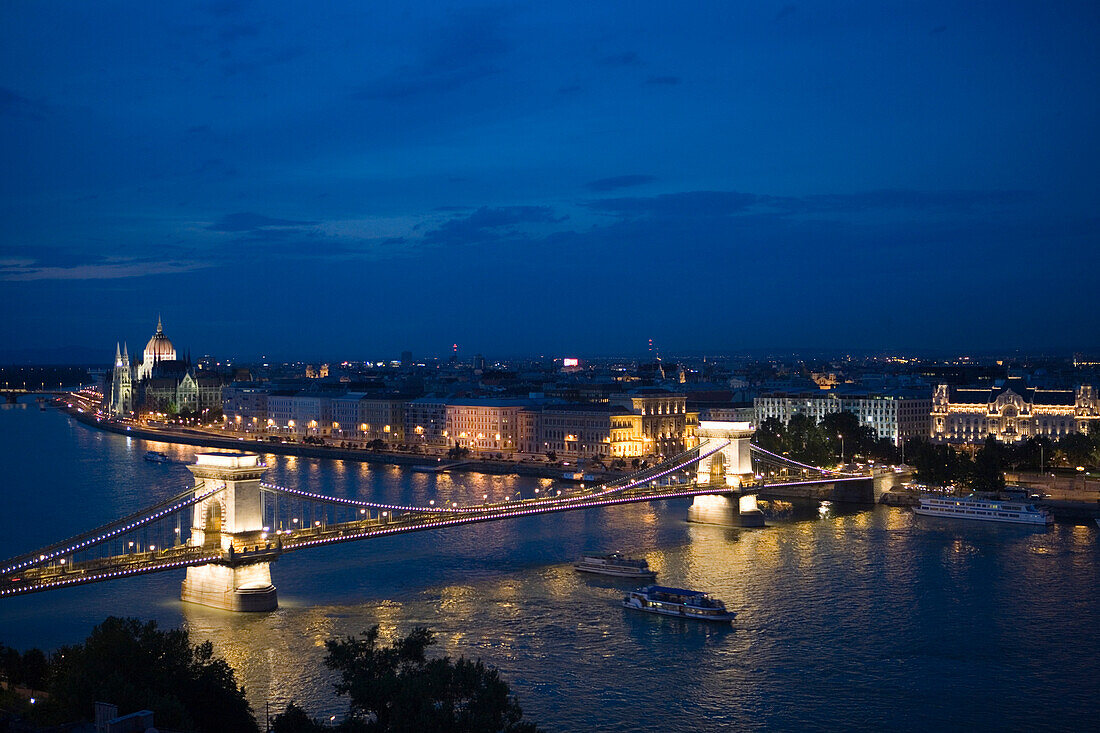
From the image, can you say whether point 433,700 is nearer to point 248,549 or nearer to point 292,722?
point 292,722

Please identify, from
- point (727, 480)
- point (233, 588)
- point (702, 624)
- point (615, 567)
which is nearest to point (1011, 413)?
point (727, 480)

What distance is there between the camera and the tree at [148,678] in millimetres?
8102

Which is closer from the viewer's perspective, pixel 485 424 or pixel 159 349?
pixel 485 424

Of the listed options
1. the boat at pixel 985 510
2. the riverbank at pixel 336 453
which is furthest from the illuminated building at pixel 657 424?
the boat at pixel 985 510

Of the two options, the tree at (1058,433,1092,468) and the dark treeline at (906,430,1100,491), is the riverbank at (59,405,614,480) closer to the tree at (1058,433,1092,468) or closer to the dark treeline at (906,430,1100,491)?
the dark treeline at (906,430,1100,491)

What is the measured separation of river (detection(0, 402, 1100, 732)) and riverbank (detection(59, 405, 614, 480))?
10240mm

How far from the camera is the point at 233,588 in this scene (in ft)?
44.2

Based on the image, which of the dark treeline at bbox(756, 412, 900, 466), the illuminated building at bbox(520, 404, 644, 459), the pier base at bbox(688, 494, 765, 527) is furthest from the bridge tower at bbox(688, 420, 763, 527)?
the illuminated building at bbox(520, 404, 644, 459)

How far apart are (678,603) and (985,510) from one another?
408 inches

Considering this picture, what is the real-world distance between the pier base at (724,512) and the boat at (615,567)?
5.63 meters

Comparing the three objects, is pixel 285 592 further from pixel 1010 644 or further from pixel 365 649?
pixel 1010 644

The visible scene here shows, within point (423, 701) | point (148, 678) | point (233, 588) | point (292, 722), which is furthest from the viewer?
point (233, 588)

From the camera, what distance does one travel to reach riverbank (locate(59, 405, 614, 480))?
3180cm

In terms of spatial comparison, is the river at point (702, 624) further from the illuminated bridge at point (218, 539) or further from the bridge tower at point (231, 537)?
the illuminated bridge at point (218, 539)
